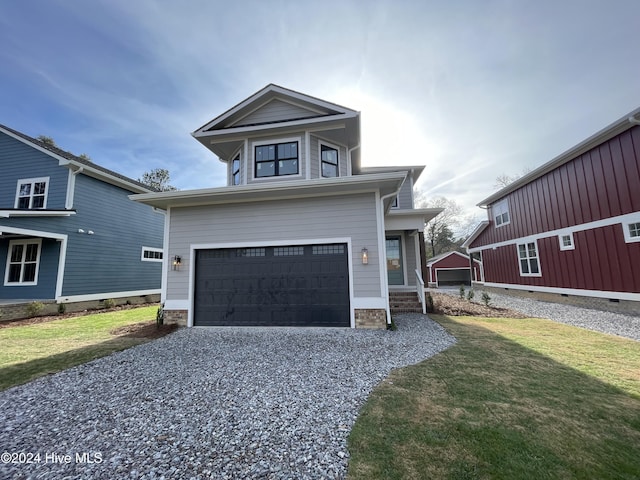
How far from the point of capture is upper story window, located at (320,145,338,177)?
362 inches

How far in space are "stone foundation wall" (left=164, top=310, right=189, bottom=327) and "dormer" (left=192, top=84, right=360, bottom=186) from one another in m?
4.47

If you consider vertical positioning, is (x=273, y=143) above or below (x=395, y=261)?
above

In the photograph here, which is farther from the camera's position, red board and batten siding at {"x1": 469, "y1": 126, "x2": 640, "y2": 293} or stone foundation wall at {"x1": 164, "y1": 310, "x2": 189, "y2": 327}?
red board and batten siding at {"x1": 469, "y1": 126, "x2": 640, "y2": 293}

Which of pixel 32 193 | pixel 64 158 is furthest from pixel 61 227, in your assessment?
pixel 64 158

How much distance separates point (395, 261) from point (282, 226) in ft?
19.7

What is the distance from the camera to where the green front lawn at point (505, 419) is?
2131 mm

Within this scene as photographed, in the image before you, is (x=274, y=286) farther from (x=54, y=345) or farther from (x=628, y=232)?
(x=628, y=232)

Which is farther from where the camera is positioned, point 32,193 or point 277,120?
point 32,193

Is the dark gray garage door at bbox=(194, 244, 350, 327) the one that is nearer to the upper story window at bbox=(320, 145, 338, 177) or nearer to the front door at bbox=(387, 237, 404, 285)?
the upper story window at bbox=(320, 145, 338, 177)

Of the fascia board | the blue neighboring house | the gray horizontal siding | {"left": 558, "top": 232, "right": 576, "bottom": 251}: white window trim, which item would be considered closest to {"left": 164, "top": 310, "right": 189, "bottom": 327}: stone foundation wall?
the fascia board

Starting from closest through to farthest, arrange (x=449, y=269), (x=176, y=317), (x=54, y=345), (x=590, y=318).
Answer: (x=54, y=345) → (x=176, y=317) → (x=590, y=318) → (x=449, y=269)

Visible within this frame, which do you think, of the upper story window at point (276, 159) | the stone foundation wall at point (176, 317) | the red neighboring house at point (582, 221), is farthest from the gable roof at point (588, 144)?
the stone foundation wall at point (176, 317)

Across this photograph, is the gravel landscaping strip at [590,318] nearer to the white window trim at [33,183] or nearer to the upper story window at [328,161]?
the upper story window at [328,161]

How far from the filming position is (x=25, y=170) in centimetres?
1144
